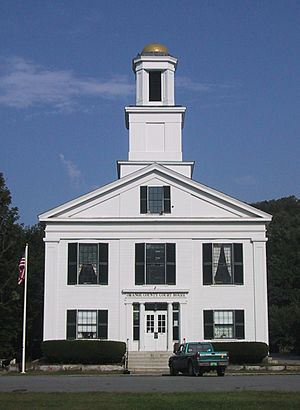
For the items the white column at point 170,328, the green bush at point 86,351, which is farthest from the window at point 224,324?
the green bush at point 86,351

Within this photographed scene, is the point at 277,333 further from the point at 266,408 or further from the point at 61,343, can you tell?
the point at 266,408

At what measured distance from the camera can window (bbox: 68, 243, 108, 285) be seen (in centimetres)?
3981

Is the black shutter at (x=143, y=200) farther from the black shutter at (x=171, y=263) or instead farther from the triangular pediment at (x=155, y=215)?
the black shutter at (x=171, y=263)

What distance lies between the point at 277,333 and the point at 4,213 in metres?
29.4

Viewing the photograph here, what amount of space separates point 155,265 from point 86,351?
600cm

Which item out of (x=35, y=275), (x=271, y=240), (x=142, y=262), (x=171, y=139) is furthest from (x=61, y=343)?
(x=271, y=240)

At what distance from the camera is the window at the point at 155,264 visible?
131 ft

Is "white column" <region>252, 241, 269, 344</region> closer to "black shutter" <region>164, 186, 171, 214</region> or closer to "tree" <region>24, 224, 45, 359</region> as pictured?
"black shutter" <region>164, 186, 171, 214</region>

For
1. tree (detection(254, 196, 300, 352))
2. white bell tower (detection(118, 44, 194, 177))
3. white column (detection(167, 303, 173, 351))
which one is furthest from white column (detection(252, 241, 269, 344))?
tree (detection(254, 196, 300, 352))

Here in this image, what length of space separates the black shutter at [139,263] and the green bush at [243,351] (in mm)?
5326

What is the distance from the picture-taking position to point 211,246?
132 feet

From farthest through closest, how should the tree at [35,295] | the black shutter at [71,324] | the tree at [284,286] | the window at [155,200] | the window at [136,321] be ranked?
the tree at [284,286], the tree at [35,295], the window at [155,200], the window at [136,321], the black shutter at [71,324]

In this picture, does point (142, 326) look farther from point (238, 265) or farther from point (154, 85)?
point (154, 85)

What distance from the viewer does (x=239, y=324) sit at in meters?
39.5
